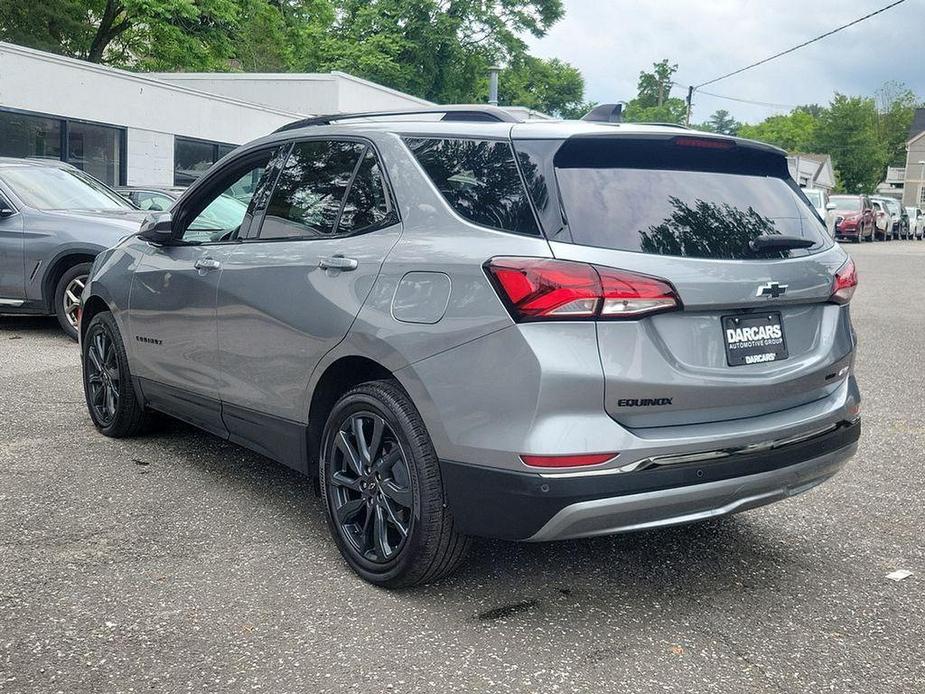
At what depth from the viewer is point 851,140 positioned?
8238 centimetres

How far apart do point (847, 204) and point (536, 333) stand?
40.7 m

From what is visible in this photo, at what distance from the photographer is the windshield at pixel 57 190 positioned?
9766 mm

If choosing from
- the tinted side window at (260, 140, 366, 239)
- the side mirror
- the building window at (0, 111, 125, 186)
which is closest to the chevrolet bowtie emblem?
the tinted side window at (260, 140, 366, 239)

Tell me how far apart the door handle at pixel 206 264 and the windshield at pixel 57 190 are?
5.72m

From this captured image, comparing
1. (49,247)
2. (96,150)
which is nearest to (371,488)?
(49,247)

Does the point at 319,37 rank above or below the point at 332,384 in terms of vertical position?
above

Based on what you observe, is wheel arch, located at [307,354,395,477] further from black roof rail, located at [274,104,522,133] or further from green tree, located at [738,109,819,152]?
green tree, located at [738,109,819,152]

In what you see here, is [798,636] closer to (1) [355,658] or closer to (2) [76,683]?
(1) [355,658]

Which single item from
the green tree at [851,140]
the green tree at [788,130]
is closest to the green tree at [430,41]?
the green tree at [851,140]

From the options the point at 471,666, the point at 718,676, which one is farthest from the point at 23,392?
the point at 718,676

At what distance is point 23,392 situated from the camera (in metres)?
6.98

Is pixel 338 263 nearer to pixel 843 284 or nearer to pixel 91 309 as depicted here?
pixel 843 284

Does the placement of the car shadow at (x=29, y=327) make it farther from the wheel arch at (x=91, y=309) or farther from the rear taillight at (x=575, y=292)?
the rear taillight at (x=575, y=292)

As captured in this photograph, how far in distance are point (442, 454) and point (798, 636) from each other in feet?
4.38
